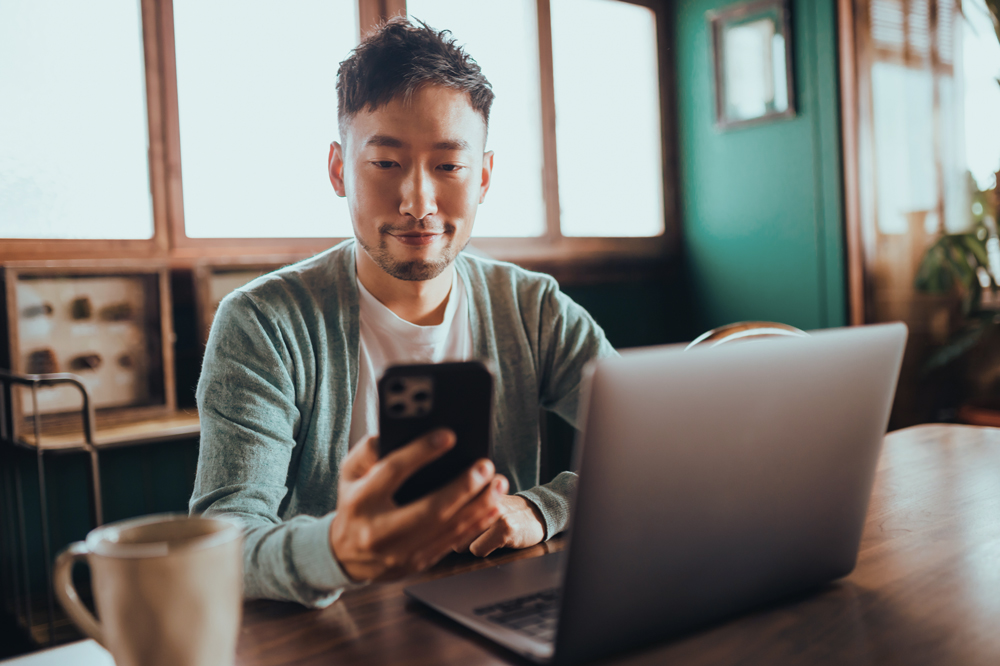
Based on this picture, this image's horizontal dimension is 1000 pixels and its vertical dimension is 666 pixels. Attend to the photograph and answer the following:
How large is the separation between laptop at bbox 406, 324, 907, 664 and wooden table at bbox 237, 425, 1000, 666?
20 millimetres

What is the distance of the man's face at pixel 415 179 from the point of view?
3.52 ft

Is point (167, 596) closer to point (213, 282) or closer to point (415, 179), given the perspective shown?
point (415, 179)

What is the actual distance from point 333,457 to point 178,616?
25.7 inches

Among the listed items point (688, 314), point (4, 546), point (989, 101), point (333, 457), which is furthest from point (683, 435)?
point (688, 314)

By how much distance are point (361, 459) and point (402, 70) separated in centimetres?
70

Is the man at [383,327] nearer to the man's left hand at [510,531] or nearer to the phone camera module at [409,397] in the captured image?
the man's left hand at [510,531]

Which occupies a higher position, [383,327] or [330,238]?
[330,238]

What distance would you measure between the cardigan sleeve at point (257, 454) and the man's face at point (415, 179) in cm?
21

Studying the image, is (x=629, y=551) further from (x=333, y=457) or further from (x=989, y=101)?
(x=989, y=101)

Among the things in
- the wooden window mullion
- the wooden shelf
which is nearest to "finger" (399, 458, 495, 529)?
the wooden shelf

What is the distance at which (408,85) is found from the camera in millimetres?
1071

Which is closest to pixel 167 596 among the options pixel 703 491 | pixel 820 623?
pixel 703 491

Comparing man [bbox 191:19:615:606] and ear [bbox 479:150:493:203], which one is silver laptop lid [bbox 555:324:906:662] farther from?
ear [bbox 479:150:493:203]

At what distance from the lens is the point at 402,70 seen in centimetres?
108
